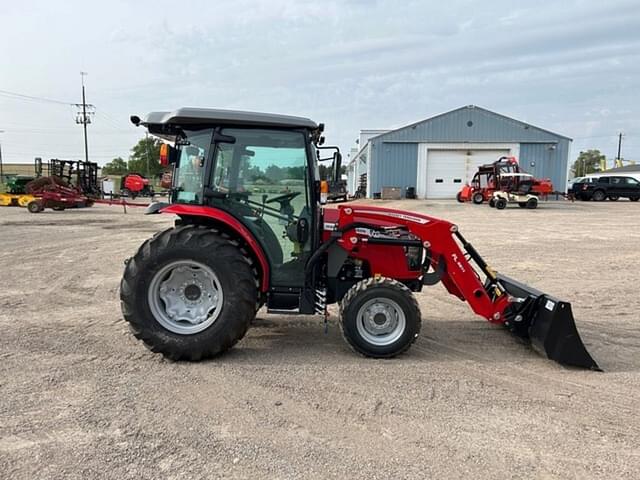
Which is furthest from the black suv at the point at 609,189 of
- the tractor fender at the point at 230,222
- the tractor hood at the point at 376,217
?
the tractor fender at the point at 230,222

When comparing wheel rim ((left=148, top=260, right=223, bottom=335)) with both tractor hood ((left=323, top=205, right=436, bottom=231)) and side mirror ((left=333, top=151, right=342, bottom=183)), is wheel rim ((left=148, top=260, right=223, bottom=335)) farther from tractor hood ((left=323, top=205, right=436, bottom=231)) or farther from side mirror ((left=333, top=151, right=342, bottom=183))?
side mirror ((left=333, top=151, right=342, bottom=183))

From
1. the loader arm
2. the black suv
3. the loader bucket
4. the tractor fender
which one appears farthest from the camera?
the black suv

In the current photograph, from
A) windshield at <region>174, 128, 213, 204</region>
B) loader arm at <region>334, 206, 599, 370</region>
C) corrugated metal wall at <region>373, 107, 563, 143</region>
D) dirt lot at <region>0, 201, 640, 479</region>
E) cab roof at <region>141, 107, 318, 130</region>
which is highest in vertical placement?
corrugated metal wall at <region>373, 107, 563, 143</region>

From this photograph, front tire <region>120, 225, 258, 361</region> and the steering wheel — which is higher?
the steering wheel

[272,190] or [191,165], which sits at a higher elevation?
[191,165]

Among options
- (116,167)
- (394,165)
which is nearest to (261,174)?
(394,165)

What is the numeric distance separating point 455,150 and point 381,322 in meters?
28.5

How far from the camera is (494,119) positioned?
3048 cm

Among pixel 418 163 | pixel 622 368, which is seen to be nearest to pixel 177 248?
pixel 622 368

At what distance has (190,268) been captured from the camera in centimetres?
446

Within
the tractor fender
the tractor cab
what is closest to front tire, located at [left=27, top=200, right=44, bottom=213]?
the tractor cab

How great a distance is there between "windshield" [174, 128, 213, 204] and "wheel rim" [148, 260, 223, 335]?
2.28 ft

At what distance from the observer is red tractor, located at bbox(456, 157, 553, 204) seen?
80.9 ft

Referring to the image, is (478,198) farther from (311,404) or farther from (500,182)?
(311,404)
